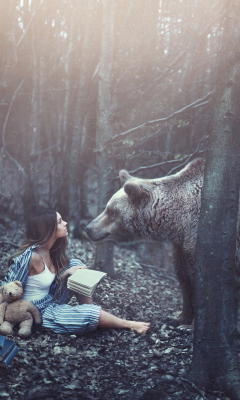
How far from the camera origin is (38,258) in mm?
3301

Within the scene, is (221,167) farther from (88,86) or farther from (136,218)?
Result: (88,86)

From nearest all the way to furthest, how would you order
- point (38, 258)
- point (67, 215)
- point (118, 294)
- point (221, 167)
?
point (221, 167) → point (38, 258) → point (118, 294) → point (67, 215)

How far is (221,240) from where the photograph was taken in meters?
2.35

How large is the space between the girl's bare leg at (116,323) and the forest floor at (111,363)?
6 centimetres

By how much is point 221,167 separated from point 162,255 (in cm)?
376

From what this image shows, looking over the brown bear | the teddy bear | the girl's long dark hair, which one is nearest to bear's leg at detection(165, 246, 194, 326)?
the brown bear

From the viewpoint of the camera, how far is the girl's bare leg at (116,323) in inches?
130

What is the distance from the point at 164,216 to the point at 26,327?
A: 6.03 feet

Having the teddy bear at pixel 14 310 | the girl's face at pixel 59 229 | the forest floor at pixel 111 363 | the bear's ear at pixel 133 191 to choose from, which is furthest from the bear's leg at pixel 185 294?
the teddy bear at pixel 14 310

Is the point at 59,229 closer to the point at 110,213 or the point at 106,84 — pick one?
the point at 110,213

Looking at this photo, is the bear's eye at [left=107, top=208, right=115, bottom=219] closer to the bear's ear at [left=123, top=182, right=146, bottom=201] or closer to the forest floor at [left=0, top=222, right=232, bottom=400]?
the bear's ear at [left=123, top=182, right=146, bottom=201]

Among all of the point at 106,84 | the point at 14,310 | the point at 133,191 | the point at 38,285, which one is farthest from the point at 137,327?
the point at 106,84

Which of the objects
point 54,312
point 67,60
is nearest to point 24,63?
point 67,60

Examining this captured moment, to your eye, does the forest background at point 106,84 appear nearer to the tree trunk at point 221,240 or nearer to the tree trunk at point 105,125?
the tree trunk at point 105,125
